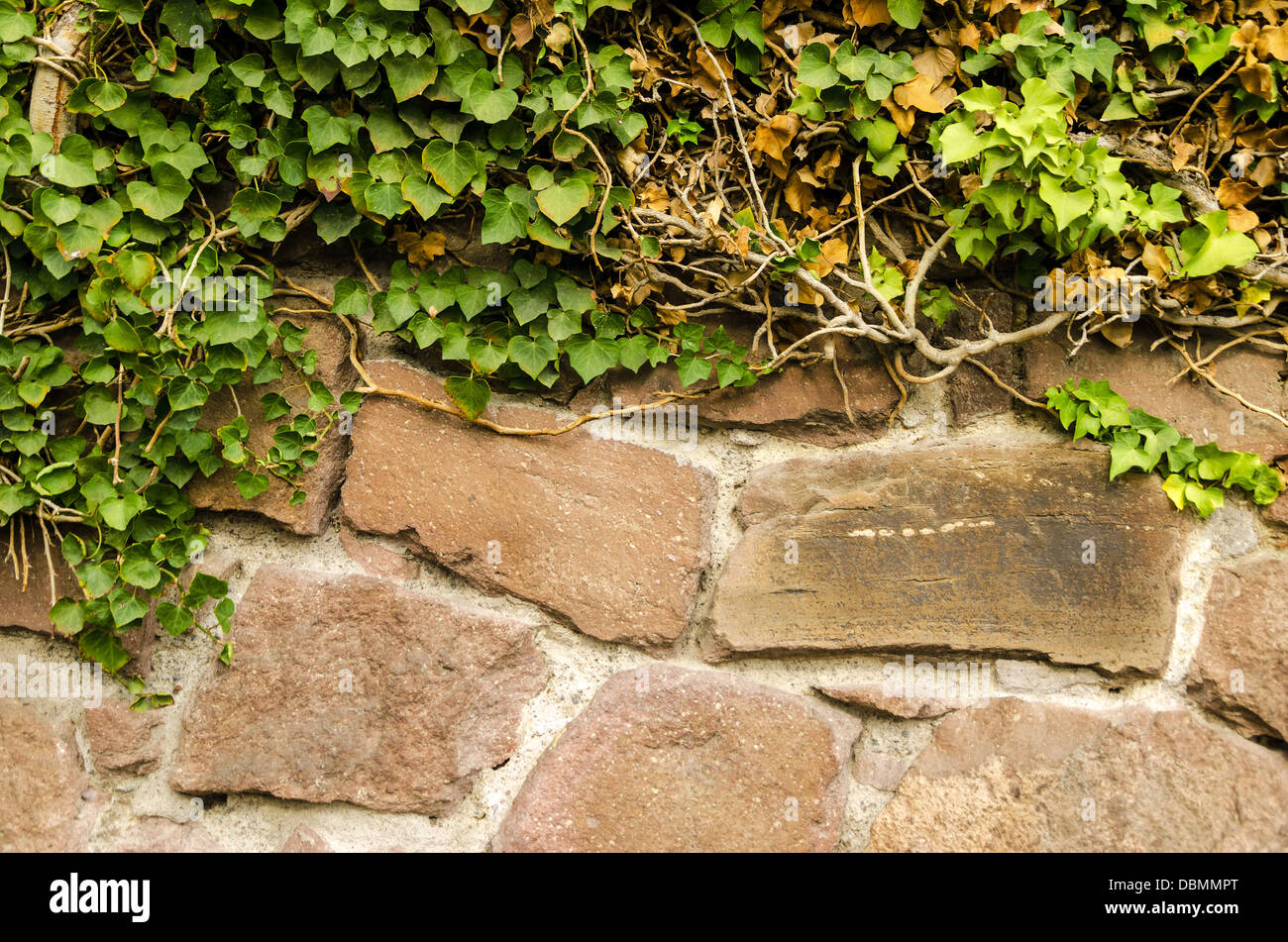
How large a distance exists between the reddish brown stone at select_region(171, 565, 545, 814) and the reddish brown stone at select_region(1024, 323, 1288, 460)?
884 millimetres

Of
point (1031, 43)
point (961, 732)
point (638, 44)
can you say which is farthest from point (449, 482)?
point (1031, 43)

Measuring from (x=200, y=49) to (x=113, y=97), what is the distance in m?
0.14

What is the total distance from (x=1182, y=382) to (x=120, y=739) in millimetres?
1670

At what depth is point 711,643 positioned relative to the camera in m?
1.27

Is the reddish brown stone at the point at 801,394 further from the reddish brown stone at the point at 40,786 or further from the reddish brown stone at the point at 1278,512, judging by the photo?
the reddish brown stone at the point at 40,786

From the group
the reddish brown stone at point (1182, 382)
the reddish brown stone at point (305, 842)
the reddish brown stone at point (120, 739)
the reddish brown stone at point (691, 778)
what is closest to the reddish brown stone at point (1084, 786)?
the reddish brown stone at point (691, 778)

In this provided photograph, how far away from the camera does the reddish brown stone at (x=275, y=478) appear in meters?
1.29

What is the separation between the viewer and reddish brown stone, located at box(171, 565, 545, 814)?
1.26 metres

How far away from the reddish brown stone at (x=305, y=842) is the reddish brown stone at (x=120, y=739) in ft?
0.80

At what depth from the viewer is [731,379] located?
1246 millimetres

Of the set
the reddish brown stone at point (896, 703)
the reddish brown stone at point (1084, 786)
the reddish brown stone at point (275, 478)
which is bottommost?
the reddish brown stone at point (1084, 786)

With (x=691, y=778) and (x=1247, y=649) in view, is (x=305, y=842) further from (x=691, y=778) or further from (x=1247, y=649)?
(x=1247, y=649)

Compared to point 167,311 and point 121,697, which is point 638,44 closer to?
point 167,311

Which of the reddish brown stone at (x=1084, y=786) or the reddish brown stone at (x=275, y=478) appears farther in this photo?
the reddish brown stone at (x=275, y=478)
